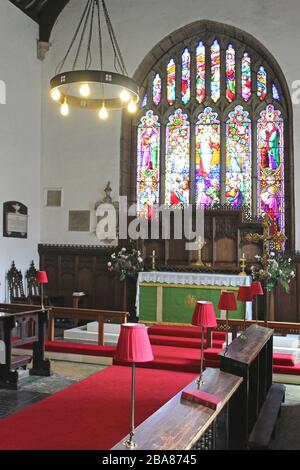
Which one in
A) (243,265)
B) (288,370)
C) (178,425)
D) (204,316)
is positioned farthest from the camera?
(243,265)

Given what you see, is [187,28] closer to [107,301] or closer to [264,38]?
[264,38]

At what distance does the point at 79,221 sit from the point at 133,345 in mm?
10038

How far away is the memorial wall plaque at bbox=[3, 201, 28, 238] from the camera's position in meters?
11.6

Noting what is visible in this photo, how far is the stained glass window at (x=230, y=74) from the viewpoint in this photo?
12422mm

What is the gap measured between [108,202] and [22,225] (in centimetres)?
217

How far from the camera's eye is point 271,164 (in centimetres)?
1198

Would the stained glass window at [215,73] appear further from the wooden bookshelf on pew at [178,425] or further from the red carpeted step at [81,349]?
the wooden bookshelf on pew at [178,425]

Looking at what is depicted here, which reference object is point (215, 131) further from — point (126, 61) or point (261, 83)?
point (126, 61)

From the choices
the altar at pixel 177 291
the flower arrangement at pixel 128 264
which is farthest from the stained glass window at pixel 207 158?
the altar at pixel 177 291

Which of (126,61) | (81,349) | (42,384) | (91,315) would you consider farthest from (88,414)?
(126,61)

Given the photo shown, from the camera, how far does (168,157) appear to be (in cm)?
1271

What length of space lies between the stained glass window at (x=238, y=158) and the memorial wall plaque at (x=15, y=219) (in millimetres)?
4979

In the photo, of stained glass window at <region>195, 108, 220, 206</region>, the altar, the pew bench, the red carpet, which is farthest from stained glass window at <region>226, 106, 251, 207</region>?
the pew bench

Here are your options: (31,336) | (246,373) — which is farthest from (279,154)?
(246,373)
